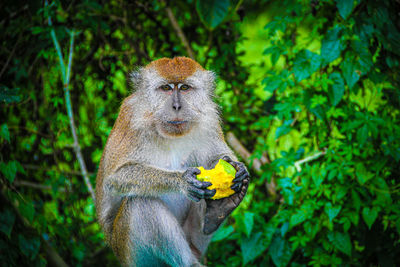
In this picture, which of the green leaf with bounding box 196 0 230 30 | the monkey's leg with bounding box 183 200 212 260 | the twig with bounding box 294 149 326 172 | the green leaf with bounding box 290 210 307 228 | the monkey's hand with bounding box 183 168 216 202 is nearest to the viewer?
the green leaf with bounding box 196 0 230 30

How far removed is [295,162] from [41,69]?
3.92m

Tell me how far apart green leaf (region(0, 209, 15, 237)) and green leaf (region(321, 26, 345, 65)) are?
3335 mm

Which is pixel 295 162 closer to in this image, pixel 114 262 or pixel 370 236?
pixel 370 236

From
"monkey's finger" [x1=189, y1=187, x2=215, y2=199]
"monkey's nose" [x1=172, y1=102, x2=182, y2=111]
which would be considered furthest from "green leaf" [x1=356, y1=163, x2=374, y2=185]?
"monkey's nose" [x1=172, y1=102, x2=182, y2=111]

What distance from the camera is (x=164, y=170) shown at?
3947 mm

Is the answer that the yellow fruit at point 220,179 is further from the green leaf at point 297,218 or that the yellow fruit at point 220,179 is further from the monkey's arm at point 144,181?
the green leaf at point 297,218

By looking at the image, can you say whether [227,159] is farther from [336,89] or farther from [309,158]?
[336,89]

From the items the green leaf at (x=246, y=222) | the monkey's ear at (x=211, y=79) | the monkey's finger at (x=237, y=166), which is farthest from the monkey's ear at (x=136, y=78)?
the green leaf at (x=246, y=222)

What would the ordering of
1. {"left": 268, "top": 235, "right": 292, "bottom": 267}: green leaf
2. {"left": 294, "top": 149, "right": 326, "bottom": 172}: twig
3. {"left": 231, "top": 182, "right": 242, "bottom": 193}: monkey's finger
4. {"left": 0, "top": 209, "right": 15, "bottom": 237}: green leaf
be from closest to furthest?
{"left": 0, "top": 209, "right": 15, "bottom": 237}: green leaf → {"left": 231, "top": 182, "right": 242, "bottom": 193}: monkey's finger → {"left": 268, "top": 235, "right": 292, "bottom": 267}: green leaf → {"left": 294, "top": 149, "right": 326, "bottom": 172}: twig

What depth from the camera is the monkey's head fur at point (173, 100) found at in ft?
12.5

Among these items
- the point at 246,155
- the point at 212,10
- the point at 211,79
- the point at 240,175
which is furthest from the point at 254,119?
the point at 212,10

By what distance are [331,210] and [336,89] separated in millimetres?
1290

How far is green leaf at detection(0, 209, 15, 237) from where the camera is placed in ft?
11.4

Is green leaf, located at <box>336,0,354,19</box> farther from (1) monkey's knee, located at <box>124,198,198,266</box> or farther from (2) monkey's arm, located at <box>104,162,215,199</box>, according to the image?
(1) monkey's knee, located at <box>124,198,198,266</box>
